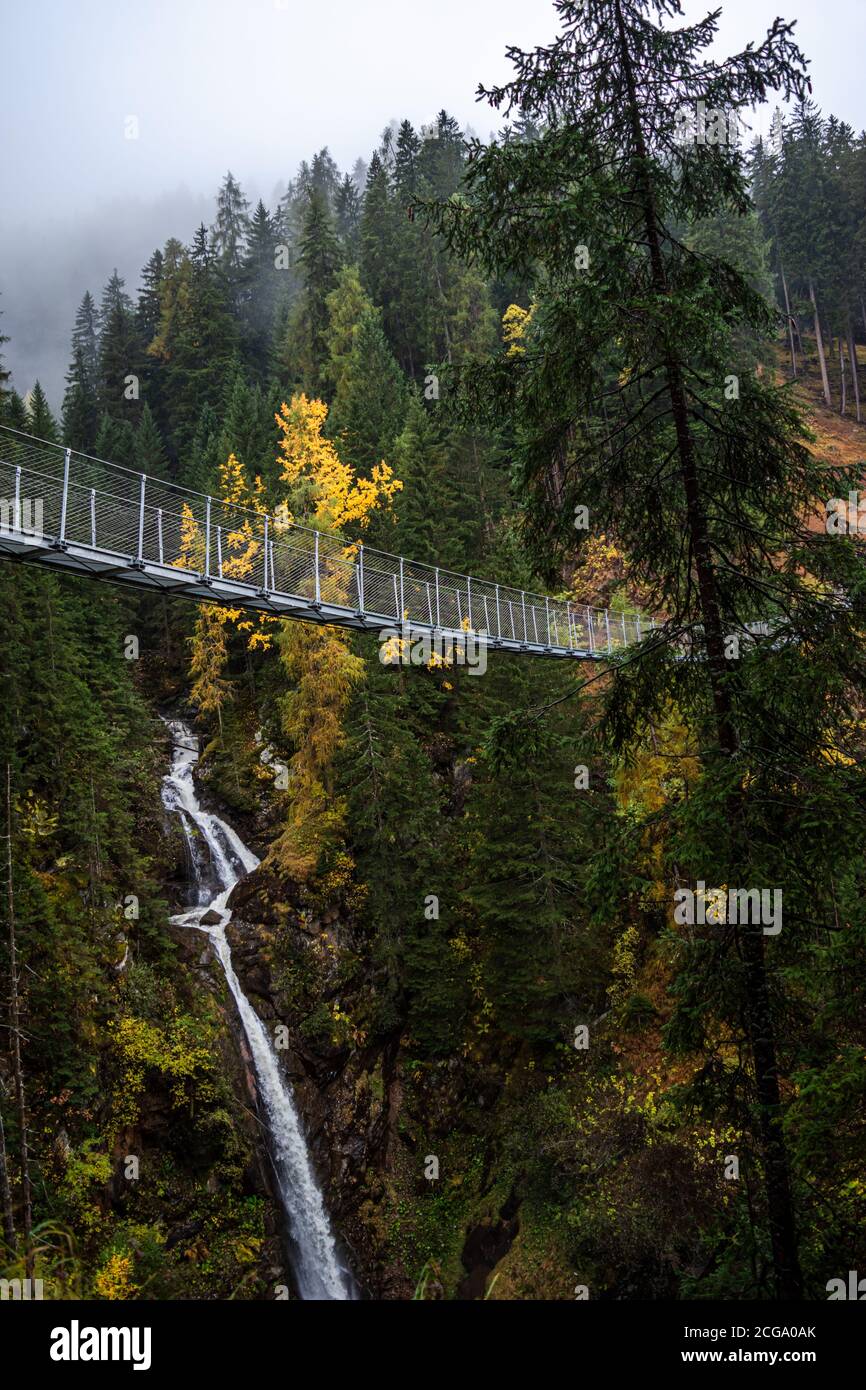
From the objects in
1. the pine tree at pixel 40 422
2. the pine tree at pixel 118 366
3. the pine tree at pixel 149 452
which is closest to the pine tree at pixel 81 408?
the pine tree at pixel 118 366

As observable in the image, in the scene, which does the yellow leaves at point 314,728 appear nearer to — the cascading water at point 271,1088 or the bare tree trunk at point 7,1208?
the cascading water at point 271,1088

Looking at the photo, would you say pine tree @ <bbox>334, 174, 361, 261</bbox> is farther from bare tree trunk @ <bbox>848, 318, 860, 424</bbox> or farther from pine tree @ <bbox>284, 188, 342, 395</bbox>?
bare tree trunk @ <bbox>848, 318, 860, 424</bbox>

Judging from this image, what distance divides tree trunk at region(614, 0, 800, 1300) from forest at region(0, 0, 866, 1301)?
3 centimetres

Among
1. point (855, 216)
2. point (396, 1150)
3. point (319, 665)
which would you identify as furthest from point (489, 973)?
point (855, 216)

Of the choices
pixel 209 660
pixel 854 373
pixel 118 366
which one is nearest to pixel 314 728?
pixel 209 660

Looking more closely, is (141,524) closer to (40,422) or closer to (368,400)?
(368,400)

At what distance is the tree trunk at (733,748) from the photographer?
4676 mm

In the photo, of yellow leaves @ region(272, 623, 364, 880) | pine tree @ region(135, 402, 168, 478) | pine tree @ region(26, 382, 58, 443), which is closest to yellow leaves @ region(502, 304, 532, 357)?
pine tree @ region(135, 402, 168, 478)

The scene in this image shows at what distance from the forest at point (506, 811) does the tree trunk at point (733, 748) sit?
31mm

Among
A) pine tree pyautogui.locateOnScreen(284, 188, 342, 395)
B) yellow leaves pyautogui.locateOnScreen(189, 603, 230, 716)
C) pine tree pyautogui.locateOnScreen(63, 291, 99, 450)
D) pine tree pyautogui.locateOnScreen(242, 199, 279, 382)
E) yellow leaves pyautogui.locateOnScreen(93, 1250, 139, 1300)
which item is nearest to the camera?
yellow leaves pyautogui.locateOnScreen(93, 1250, 139, 1300)

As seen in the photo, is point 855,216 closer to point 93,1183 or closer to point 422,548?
point 422,548

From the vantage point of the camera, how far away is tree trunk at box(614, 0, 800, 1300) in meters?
4.68

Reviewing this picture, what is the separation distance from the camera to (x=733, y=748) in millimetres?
5031

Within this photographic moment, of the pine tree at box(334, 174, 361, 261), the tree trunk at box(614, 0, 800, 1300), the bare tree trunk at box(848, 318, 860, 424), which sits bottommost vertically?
the tree trunk at box(614, 0, 800, 1300)
